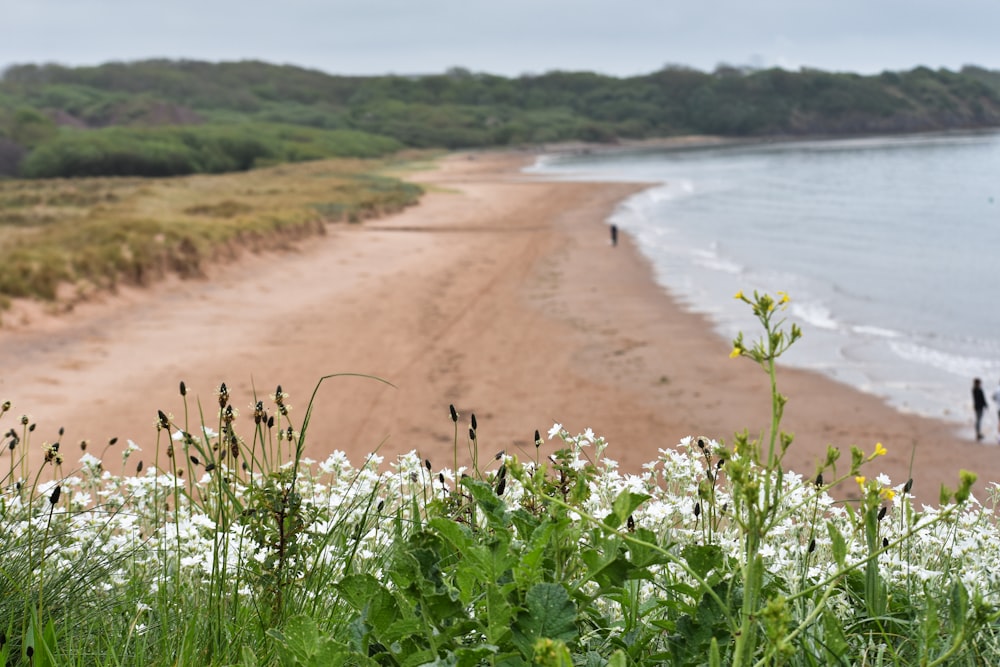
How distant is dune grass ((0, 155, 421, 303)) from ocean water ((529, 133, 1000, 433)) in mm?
12388

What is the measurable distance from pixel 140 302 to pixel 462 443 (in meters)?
13.1

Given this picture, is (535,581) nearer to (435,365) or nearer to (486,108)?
(435,365)

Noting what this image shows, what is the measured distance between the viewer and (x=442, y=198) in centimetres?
5450

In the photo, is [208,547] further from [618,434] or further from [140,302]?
[140,302]

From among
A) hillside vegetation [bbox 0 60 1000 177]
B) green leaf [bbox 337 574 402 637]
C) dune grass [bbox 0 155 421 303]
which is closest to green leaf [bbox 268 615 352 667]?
green leaf [bbox 337 574 402 637]

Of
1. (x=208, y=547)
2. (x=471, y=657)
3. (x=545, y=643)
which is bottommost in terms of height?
(x=208, y=547)

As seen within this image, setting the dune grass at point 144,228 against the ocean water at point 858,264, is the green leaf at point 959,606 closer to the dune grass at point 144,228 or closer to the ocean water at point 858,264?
the ocean water at point 858,264

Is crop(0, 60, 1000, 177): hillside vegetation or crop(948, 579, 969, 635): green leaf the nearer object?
crop(948, 579, 969, 635): green leaf

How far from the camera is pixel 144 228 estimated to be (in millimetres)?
27078

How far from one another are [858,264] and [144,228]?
2199 cm

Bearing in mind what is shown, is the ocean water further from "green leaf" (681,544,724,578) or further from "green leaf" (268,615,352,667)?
"green leaf" (268,615,352,667)

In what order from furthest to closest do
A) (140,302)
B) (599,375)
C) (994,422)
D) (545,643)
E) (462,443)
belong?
(140,302) < (599,375) < (994,422) < (462,443) < (545,643)

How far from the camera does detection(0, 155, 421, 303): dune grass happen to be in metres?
22.5

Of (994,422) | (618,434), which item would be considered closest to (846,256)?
(994,422)
